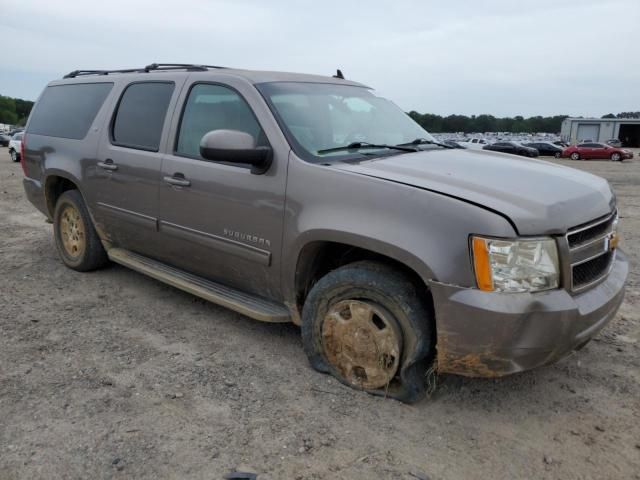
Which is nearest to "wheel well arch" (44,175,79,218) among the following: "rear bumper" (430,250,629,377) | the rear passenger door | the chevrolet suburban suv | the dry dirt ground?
the chevrolet suburban suv

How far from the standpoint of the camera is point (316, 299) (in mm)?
3172

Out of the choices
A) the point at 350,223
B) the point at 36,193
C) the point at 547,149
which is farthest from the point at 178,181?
the point at 547,149

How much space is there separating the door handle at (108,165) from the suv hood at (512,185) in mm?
2209

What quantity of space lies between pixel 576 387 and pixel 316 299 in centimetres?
162

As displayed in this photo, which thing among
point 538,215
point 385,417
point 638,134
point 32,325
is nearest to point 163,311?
point 32,325

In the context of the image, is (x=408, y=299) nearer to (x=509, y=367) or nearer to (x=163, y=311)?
(x=509, y=367)

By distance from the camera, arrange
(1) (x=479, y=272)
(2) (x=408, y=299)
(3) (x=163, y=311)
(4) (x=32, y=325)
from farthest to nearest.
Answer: (3) (x=163, y=311), (4) (x=32, y=325), (2) (x=408, y=299), (1) (x=479, y=272)

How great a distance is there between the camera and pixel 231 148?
316cm

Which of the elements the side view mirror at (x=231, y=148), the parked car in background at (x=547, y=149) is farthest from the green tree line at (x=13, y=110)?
the side view mirror at (x=231, y=148)

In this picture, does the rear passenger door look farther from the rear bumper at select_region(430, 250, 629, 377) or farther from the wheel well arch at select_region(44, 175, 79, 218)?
the rear bumper at select_region(430, 250, 629, 377)

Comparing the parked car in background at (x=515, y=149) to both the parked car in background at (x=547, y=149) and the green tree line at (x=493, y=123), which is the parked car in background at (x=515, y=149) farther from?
the green tree line at (x=493, y=123)

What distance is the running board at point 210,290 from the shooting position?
3.46 meters

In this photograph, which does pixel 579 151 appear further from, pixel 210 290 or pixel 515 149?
pixel 210 290

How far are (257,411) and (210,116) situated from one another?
204 centimetres
